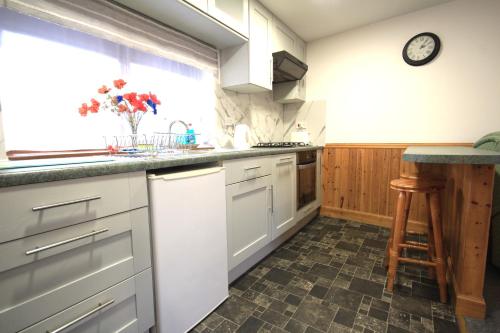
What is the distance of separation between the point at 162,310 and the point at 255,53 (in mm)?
2104

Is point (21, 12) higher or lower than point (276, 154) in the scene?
higher

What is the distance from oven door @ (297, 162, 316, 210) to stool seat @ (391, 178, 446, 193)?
924 mm

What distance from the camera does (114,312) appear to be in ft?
2.90

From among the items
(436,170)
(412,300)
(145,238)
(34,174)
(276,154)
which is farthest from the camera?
(436,170)

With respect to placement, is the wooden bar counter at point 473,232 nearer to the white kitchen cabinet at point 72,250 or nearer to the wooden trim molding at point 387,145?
the white kitchen cabinet at point 72,250

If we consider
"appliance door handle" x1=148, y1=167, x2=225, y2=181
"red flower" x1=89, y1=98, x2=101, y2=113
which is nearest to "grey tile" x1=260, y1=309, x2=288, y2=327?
"appliance door handle" x1=148, y1=167, x2=225, y2=181

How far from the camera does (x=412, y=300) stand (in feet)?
4.44

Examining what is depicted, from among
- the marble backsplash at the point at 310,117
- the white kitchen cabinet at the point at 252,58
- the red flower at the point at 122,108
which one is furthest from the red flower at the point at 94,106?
the marble backsplash at the point at 310,117

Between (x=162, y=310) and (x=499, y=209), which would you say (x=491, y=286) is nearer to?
(x=499, y=209)

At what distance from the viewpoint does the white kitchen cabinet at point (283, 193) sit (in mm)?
1913

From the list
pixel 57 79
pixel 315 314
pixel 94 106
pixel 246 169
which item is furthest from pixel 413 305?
pixel 57 79

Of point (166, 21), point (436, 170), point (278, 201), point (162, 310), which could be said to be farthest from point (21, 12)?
point (436, 170)

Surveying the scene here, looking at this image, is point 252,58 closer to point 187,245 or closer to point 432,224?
point 187,245

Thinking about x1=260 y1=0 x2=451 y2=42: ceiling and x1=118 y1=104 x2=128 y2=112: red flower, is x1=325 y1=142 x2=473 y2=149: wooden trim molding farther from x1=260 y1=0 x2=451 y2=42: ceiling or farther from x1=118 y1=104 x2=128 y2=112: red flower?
x1=118 y1=104 x2=128 y2=112: red flower
